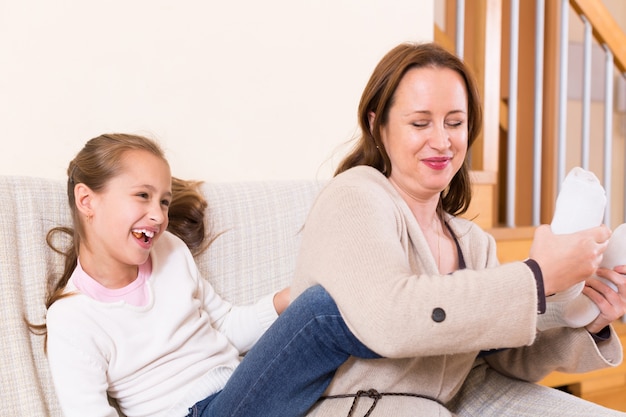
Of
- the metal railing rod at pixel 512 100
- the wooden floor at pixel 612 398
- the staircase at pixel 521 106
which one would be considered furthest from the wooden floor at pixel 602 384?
the metal railing rod at pixel 512 100

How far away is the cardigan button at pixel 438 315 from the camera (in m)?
1.01

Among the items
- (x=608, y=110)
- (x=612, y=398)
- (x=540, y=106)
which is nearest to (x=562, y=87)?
(x=540, y=106)

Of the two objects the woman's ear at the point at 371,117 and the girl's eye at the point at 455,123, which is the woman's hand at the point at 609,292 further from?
the woman's ear at the point at 371,117

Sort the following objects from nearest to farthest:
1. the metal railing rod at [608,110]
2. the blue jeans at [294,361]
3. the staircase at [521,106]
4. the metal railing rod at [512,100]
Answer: the blue jeans at [294,361] < the staircase at [521,106] < the metal railing rod at [512,100] < the metal railing rod at [608,110]

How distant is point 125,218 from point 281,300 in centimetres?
38

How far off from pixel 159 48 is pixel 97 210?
0.62m

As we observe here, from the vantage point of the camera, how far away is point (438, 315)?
1.02m

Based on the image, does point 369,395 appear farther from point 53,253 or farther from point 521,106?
point 521,106

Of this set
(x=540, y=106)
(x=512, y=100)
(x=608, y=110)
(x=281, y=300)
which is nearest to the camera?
(x=281, y=300)

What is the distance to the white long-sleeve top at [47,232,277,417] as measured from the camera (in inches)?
47.8

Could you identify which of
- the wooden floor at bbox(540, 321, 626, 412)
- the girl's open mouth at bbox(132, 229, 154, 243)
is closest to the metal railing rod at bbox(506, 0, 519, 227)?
the wooden floor at bbox(540, 321, 626, 412)

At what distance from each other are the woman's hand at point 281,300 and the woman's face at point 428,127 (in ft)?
1.18

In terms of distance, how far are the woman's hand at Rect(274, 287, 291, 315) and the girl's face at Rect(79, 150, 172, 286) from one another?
304mm

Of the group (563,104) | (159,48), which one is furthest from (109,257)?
(563,104)
